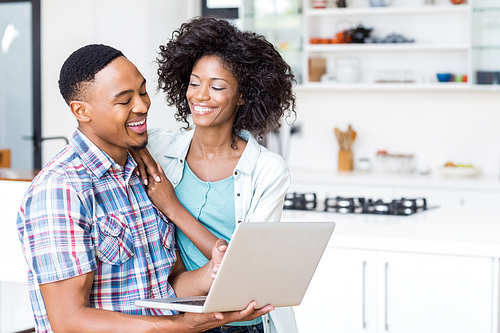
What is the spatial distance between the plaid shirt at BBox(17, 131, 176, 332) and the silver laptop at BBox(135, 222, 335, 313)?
126mm

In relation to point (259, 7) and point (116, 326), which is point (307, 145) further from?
point (116, 326)

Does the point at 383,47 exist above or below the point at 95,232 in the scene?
above

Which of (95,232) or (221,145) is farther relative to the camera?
(221,145)

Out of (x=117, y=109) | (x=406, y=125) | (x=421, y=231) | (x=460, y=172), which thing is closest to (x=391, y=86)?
(x=406, y=125)

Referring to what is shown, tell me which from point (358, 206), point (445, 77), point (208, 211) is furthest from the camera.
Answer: point (445, 77)

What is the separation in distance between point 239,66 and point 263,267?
681mm

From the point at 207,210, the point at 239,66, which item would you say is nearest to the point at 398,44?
the point at 239,66

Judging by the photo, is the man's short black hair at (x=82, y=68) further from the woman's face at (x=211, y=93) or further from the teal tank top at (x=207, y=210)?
the teal tank top at (x=207, y=210)

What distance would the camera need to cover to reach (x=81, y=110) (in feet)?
4.37

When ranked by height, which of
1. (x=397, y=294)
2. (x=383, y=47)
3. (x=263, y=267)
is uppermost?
(x=383, y=47)

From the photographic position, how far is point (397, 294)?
219cm

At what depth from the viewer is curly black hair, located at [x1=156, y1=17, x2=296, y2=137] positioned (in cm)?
169

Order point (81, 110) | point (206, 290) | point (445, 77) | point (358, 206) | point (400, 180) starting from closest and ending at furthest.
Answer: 1. point (81, 110)
2. point (206, 290)
3. point (358, 206)
4. point (400, 180)
5. point (445, 77)

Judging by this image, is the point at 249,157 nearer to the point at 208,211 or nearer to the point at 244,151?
the point at 244,151
